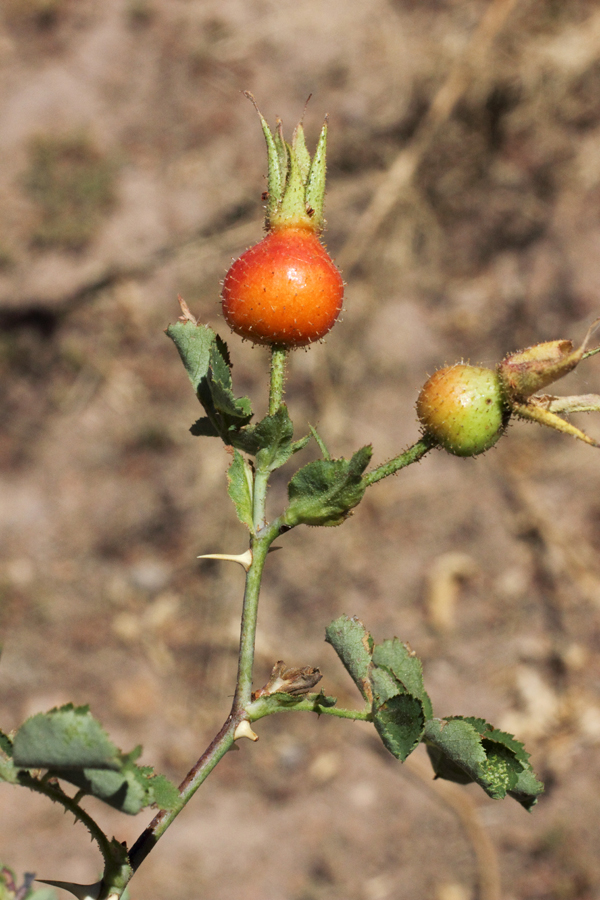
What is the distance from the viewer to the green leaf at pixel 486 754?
1.17 metres

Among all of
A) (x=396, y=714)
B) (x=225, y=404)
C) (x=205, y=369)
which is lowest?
(x=396, y=714)

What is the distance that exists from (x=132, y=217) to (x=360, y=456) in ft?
13.5

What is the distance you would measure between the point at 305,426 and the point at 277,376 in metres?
3.28

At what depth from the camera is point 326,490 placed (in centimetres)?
121

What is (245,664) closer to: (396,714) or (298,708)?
(298,708)

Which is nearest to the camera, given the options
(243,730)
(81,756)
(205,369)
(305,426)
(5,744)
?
(81,756)

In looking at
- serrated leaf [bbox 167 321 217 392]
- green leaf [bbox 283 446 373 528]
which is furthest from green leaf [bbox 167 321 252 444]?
green leaf [bbox 283 446 373 528]

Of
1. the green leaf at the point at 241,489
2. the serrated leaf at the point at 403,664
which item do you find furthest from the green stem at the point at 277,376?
the serrated leaf at the point at 403,664

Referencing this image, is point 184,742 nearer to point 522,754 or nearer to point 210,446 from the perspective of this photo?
point 210,446

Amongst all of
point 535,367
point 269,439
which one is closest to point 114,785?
point 269,439

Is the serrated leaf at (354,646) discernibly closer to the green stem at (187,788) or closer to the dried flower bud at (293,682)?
the dried flower bud at (293,682)

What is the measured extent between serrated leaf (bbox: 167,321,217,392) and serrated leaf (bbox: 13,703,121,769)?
589mm

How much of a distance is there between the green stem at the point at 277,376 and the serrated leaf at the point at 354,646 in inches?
15.9

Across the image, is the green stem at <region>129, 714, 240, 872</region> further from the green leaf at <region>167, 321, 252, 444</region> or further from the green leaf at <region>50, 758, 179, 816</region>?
the green leaf at <region>167, 321, 252, 444</region>
